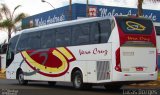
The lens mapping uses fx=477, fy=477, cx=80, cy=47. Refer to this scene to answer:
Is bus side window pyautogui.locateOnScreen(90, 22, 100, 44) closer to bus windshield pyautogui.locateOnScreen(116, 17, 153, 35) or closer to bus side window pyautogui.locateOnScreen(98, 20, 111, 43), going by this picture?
bus side window pyautogui.locateOnScreen(98, 20, 111, 43)

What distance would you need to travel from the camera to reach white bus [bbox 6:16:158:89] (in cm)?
2055

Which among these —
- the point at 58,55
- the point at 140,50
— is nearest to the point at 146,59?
the point at 140,50

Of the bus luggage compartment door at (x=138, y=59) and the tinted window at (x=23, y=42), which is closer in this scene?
the bus luggage compartment door at (x=138, y=59)

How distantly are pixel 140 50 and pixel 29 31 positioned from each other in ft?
30.5

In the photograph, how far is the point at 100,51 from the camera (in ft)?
69.4

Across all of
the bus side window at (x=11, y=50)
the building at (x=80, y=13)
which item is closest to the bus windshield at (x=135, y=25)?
the bus side window at (x=11, y=50)

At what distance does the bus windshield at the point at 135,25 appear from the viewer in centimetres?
2081

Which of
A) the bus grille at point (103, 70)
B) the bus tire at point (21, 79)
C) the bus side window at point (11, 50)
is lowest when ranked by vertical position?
the bus tire at point (21, 79)

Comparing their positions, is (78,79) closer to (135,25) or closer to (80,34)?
(80,34)

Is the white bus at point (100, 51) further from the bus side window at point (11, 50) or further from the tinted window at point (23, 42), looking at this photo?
the bus side window at point (11, 50)

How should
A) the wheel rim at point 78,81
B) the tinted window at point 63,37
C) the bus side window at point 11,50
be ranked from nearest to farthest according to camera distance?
the wheel rim at point 78,81 → the tinted window at point 63,37 → the bus side window at point 11,50

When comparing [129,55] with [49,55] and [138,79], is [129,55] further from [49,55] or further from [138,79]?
[49,55]

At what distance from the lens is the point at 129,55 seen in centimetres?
2058

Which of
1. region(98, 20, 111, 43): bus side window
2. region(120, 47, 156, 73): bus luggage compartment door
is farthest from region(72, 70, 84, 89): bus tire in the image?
region(120, 47, 156, 73): bus luggage compartment door
